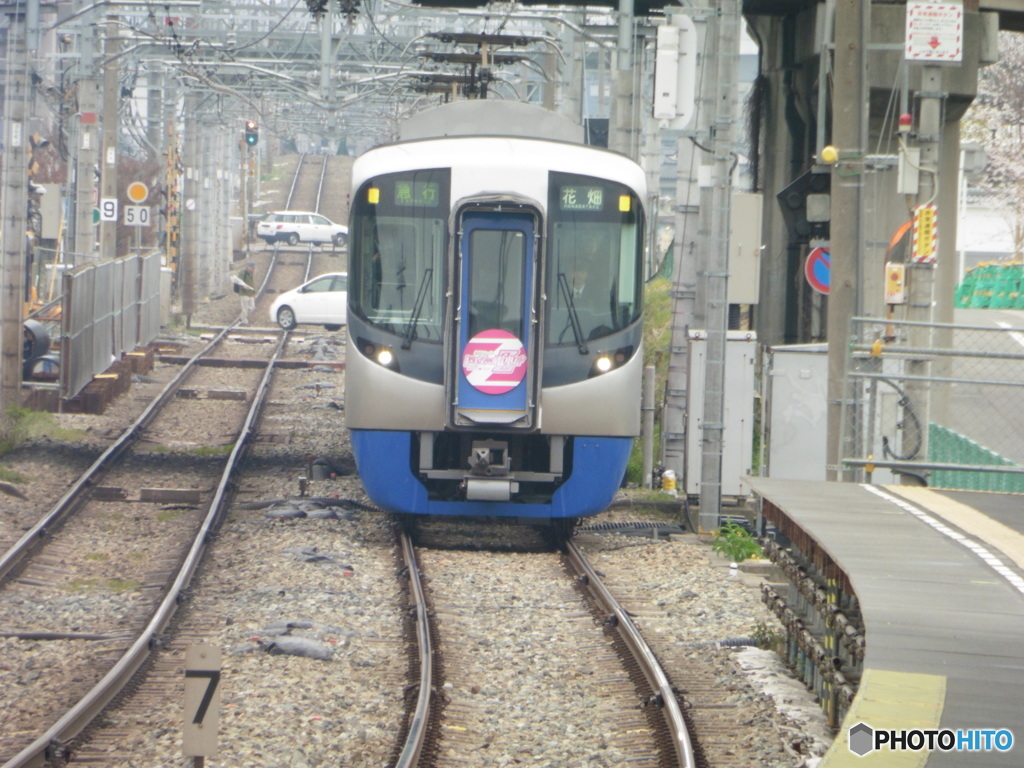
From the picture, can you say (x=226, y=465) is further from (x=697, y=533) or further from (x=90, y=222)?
(x=90, y=222)

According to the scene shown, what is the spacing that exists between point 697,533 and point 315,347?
2055 centimetres

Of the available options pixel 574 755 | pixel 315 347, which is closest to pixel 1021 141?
pixel 315 347

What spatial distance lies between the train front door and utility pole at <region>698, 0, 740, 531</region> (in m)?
2.22

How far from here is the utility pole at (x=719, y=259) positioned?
41.8ft

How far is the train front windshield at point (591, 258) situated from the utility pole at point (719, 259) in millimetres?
1458

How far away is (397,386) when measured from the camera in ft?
37.5

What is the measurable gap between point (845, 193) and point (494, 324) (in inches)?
109

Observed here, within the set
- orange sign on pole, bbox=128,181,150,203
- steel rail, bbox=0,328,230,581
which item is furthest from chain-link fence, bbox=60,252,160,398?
orange sign on pole, bbox=128,181,150,203

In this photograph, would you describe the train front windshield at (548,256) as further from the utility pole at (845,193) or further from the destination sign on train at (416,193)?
the utility pole at (845,193)

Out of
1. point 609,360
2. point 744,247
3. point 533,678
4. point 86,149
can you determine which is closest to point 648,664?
point 533,678

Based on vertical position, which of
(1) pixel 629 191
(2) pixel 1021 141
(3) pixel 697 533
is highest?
(2) pixel 1021 141

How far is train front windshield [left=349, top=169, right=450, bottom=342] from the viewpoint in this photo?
11508 millimetres

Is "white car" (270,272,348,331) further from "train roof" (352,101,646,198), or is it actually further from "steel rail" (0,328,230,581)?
"train roof" (352,101,646,198)

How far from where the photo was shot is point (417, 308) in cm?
1153
